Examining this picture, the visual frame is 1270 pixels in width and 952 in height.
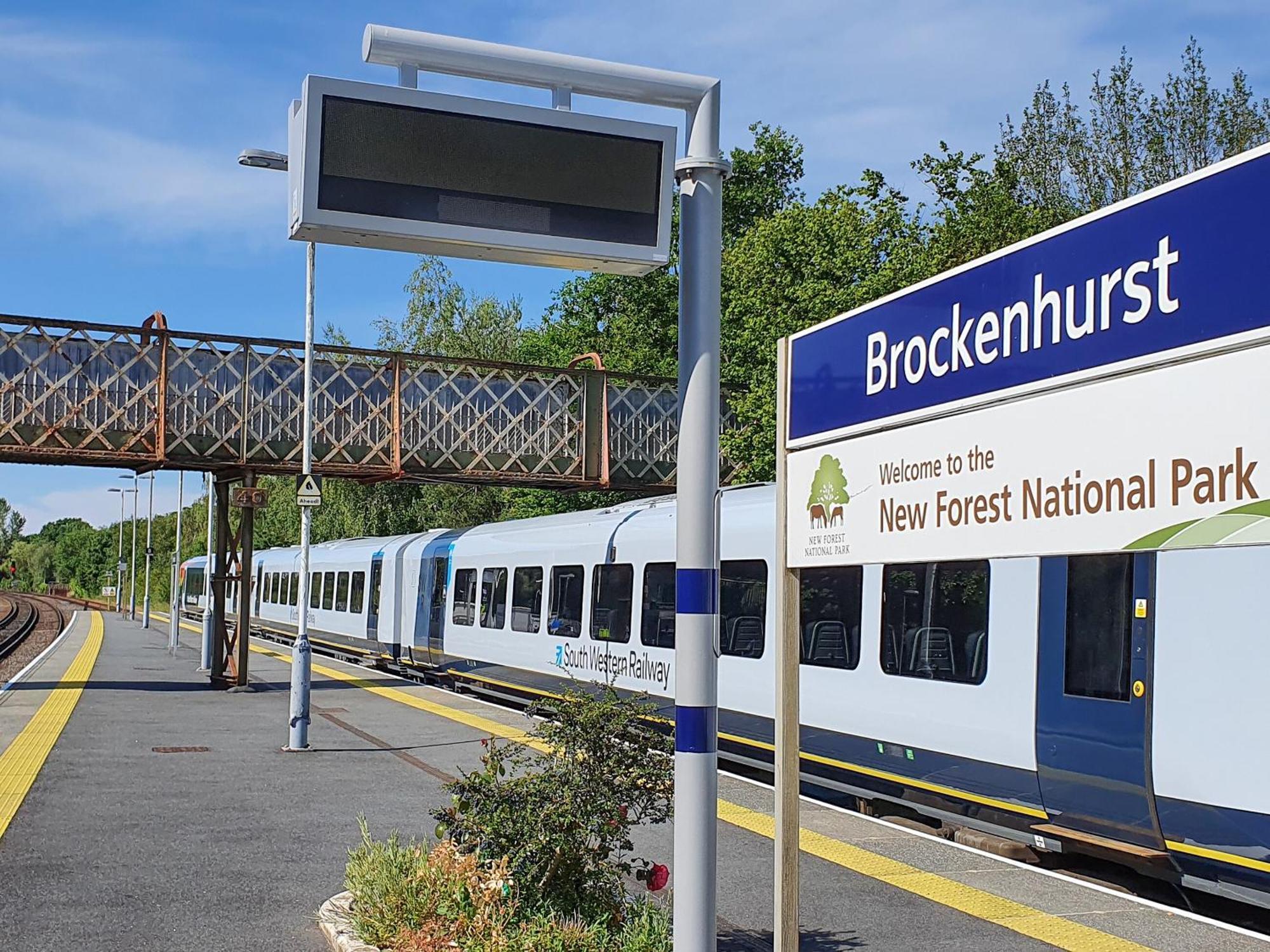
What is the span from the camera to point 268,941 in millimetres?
6746

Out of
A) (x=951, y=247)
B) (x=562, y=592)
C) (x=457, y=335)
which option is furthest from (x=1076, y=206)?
(x=562, y=592)

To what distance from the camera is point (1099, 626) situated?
8523 millimetres

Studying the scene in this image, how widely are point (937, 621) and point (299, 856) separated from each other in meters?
4.92

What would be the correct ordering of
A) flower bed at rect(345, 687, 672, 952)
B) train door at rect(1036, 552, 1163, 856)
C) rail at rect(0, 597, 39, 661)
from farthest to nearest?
rail at rect(0, 597, 39, 661) < train door at rect(1036, 552, 1163, 856) < flower bed at rect(345, 687, 672, 952)

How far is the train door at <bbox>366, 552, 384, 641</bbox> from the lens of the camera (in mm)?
29281

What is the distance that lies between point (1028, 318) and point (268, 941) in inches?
194

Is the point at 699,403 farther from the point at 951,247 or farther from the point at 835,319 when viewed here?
the point at 951,247

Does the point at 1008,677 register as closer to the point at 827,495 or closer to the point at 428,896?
the point at 428,896

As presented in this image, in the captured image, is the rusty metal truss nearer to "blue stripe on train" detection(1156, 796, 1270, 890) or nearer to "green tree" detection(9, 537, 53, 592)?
"blue stripe on train" detection(1156, 796, 1270, 890)

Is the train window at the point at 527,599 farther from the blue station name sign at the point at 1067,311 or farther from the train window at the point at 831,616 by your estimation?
the blue station name sign at the point at 1067,311

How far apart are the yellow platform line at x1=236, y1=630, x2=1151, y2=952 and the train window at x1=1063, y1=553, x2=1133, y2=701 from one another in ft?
5.08

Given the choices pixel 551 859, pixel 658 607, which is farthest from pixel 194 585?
pixel 551 859

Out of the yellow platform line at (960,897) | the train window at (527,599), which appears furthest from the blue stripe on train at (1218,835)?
the train window at (527,599)

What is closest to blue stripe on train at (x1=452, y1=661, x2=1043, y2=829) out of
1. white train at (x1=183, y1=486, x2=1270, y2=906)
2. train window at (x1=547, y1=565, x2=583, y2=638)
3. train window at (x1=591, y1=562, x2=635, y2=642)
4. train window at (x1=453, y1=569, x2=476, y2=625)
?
Answer: white train at (x1=183, y1=486, x2=1270, y2=906)
